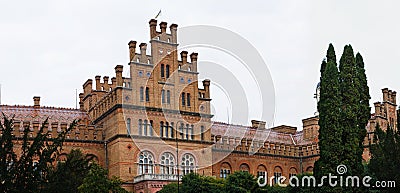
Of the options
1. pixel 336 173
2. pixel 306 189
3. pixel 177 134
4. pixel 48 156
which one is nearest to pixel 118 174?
pixel 177 134

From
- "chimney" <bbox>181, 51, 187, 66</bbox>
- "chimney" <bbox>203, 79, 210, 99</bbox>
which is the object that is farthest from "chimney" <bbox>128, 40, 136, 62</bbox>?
"chimney" <bbox>203, 79, 210, 99</bbox>

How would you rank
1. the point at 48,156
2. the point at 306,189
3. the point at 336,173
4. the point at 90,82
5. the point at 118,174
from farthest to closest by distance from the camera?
the point at 90,82 → the point at 118,174 → the point at 306,189 → the point at 336,173 → the point at 48,156

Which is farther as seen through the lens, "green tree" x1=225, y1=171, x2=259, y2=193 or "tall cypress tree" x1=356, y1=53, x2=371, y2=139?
"green tree" x1=225, y1=171, x2=259, y2=193

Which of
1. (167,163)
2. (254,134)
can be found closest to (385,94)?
(254,134)

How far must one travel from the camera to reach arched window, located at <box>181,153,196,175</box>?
Answer: 4931 centimetres

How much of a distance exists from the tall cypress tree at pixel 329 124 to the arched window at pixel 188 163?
16.3 m

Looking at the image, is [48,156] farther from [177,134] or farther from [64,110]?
[64,110]

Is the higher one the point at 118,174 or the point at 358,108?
the point at 358,108

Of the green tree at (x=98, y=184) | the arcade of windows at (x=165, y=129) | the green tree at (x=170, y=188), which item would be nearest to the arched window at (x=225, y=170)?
the arcade of windows at (x=165, y=129)

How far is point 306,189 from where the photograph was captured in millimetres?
39000

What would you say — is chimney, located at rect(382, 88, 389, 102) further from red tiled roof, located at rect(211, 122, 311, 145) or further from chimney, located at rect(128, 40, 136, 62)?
chimney, located at rect(128, 40, 136, 62)

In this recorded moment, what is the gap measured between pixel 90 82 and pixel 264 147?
53.8ft

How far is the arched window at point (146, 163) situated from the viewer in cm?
4725

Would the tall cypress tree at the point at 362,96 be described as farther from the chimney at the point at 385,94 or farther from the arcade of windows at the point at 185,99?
the chimney at the point at 385,94
